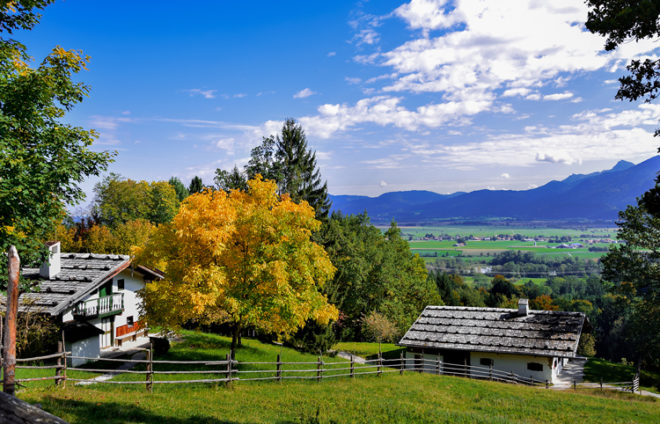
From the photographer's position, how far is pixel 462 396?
18.5 m

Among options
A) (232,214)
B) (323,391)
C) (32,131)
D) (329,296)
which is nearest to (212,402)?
(323,391)

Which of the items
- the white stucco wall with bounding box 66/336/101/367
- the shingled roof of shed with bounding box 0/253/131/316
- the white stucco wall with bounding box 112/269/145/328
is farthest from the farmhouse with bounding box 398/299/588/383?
the white stucco wall with bounding box 112/269/145/328

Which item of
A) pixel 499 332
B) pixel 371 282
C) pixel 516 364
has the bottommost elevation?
pixel 516 364

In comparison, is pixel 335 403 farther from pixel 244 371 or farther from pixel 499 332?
pixel 499 332

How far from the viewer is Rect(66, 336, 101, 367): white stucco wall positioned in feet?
69.6

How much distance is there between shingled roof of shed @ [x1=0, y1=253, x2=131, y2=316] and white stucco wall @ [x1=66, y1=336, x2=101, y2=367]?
2231 mm

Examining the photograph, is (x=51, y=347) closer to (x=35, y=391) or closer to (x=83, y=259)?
(x=83, y=259)

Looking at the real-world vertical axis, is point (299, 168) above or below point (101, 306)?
above

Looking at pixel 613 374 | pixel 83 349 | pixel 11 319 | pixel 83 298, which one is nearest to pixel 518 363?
pixel 613 374

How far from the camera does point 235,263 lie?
19.9 meters

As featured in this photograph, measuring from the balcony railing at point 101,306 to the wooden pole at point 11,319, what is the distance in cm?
2153

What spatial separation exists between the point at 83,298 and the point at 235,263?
10.7 m

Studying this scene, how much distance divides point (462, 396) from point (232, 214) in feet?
45.2

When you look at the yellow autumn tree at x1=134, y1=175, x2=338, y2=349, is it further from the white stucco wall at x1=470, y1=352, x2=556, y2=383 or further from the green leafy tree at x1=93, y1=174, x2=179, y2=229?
the green leafy tree at x1=93, y1=174, x2=179, y2=229
